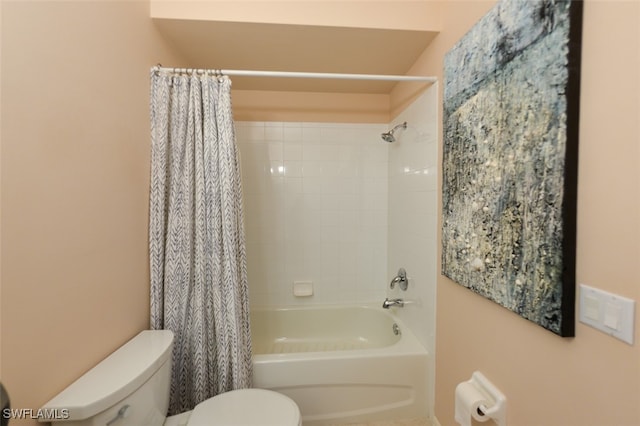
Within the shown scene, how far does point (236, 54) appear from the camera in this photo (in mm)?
1700

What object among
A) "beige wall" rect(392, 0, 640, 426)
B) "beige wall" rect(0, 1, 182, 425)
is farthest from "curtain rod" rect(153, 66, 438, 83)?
"beige wall" rect(392, 0, 640, 426)

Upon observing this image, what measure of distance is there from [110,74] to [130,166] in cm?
37

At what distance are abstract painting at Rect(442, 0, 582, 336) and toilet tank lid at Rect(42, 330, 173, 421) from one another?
1.31 metres

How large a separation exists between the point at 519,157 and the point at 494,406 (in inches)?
36.1

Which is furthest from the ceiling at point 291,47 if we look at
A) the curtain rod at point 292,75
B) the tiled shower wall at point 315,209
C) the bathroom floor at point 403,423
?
the bathroom floor at point 403,423

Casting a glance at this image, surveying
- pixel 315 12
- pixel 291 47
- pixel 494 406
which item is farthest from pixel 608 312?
pixel 291 47

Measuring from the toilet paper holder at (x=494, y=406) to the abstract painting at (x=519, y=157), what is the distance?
0.36 metres

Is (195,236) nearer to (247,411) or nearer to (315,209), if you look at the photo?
(247,411)

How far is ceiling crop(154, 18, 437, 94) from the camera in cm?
144

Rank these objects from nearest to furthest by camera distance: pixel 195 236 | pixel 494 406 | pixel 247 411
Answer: pixel 494 406 < pixel 247 411 < pixel 195 236

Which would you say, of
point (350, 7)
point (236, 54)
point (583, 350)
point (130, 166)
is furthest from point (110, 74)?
point (583, 350)

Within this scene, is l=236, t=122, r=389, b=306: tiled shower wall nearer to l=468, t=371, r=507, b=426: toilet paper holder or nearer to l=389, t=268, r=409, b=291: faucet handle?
l=389, t=268, r=409, b=291: faucet handle

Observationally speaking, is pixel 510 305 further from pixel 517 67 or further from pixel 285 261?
pixel 285 261

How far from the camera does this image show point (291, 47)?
162cm
